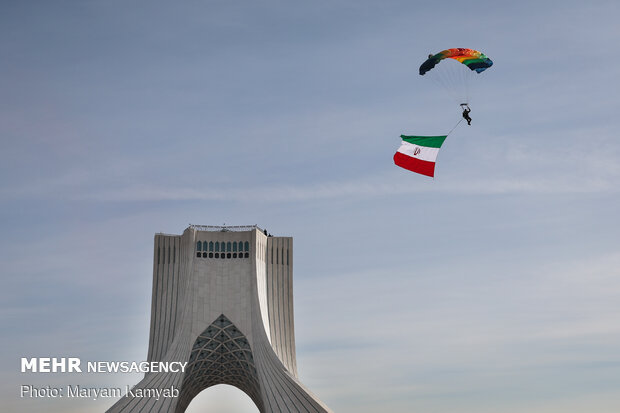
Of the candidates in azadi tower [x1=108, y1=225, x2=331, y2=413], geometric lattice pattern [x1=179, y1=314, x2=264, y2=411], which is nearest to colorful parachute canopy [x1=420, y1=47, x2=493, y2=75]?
azadi tower [x1=108, y1=225, x2=331, y2=413]

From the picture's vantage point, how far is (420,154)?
62656 millimetres

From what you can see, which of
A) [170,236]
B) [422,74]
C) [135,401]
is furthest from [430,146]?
[170,236]

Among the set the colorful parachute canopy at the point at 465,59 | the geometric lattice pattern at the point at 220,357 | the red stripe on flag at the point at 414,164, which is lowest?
the geometric lattice pattern at the point at 220,357

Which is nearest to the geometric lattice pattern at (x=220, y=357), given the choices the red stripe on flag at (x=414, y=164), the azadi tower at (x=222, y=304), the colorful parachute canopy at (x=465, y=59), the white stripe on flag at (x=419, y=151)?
the azadi tower at (x=222, y=304)

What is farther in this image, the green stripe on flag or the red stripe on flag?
the green stripe on flag

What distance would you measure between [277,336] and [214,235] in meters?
12.8

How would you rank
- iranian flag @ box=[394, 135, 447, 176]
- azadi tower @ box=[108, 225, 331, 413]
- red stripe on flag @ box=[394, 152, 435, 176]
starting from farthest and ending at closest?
azadi tower @ box=[108, 225, 331, 413], iranian flag @ box=[394, 135, 447, 176], red stripe on flag @ box=[394, 152, 435, 176]

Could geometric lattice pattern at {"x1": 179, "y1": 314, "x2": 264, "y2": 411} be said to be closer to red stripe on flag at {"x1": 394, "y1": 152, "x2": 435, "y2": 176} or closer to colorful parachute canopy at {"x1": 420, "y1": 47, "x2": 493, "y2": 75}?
red stripe on flag at {"x1": 394, "y1": 152, "x2": 435, "y2": 176}

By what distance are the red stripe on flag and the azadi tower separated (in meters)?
28.7

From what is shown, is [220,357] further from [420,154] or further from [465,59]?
[465,59]

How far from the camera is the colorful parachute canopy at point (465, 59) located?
62.5 metres

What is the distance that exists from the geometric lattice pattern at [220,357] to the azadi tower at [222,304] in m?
0.10

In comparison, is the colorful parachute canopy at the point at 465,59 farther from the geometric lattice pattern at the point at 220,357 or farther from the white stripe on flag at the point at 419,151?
the geometric lattice pattern at the point at 220,357

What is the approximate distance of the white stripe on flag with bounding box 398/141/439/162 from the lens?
62.2 meters
